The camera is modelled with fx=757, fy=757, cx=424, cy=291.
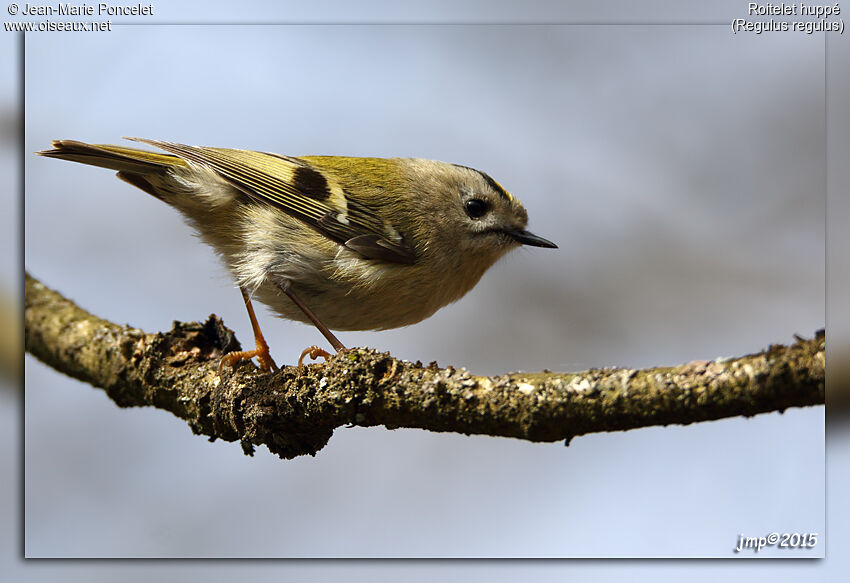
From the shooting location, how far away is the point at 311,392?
5.51 ft

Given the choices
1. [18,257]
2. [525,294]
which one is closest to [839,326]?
[525,294]

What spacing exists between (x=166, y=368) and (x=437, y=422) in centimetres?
103

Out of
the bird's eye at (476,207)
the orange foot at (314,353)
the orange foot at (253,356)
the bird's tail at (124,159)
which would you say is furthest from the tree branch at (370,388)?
the bird's eye at (476,207)

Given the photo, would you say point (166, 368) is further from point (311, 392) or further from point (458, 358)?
point (458, 358)

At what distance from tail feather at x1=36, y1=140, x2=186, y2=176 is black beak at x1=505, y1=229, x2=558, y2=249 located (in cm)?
108

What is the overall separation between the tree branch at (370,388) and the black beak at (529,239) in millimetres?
969

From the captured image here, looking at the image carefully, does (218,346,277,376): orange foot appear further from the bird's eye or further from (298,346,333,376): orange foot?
the bird's eye

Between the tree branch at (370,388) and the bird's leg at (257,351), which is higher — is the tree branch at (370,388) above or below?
below

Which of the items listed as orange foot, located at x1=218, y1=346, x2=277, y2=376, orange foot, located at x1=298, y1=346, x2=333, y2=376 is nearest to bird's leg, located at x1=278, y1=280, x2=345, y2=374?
orange foot, located at x1=298, y1=346, x2=333, y2=376

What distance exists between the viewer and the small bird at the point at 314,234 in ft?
7.25

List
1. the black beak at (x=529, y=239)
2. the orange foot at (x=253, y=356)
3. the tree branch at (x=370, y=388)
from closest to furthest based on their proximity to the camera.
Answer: the tree branch at (x=370, y=388) → the orange foot at (x=253, y=356) → the black beak at (x=529, y=239)

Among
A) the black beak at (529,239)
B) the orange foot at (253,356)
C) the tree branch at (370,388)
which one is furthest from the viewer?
the black beak at (529,239)

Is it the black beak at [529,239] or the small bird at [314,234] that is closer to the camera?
the small bird at [314,234]

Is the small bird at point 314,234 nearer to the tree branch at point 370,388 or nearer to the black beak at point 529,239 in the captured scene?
the black beak at point 529,239
